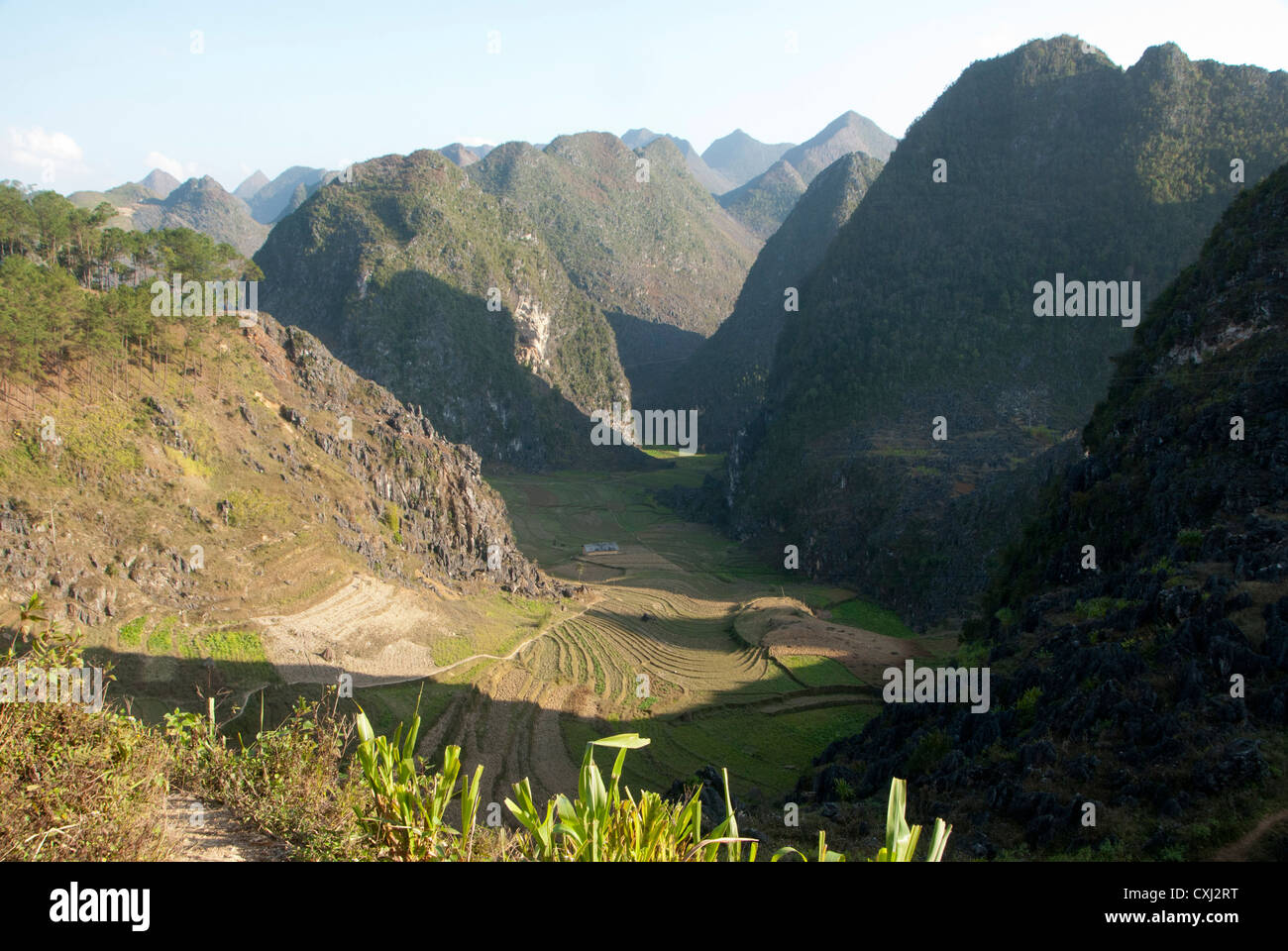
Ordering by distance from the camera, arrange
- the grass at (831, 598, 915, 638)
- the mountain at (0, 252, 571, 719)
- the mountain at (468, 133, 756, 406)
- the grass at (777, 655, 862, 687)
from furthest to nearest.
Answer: the mountain at (468, 133, 756, 406) → the grass at (831, 598, 915, 638) → the grass at (777, 655, 862, 687) → the mountain at (0, 252, 571, 719)

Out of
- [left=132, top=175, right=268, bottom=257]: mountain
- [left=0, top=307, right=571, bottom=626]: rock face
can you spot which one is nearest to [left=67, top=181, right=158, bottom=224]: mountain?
[left=132, top=175, right=268, bottom=257]: mountain

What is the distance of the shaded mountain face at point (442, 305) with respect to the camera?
275ft

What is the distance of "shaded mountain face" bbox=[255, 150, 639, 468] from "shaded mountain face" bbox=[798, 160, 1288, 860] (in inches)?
2689

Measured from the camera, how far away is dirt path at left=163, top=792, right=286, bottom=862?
5129 mm

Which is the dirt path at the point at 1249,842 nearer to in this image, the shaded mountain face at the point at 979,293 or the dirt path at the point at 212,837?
the dirt path at the point at 212,837

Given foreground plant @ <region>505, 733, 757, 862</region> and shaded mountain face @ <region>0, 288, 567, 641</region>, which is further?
shaded mountain face @ <region>0, 288, 567, 641</region>

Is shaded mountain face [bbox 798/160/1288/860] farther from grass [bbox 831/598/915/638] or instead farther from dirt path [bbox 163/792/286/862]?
grass [bbox 831/598/915/638]

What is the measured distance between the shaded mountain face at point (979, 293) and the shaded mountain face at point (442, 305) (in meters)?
31.3

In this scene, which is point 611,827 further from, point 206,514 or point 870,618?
point 870,618

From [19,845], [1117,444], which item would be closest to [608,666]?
[1117,444]

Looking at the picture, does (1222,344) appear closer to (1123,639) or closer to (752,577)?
(1123,639)

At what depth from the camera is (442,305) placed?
87500 mm

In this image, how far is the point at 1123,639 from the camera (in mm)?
15680
